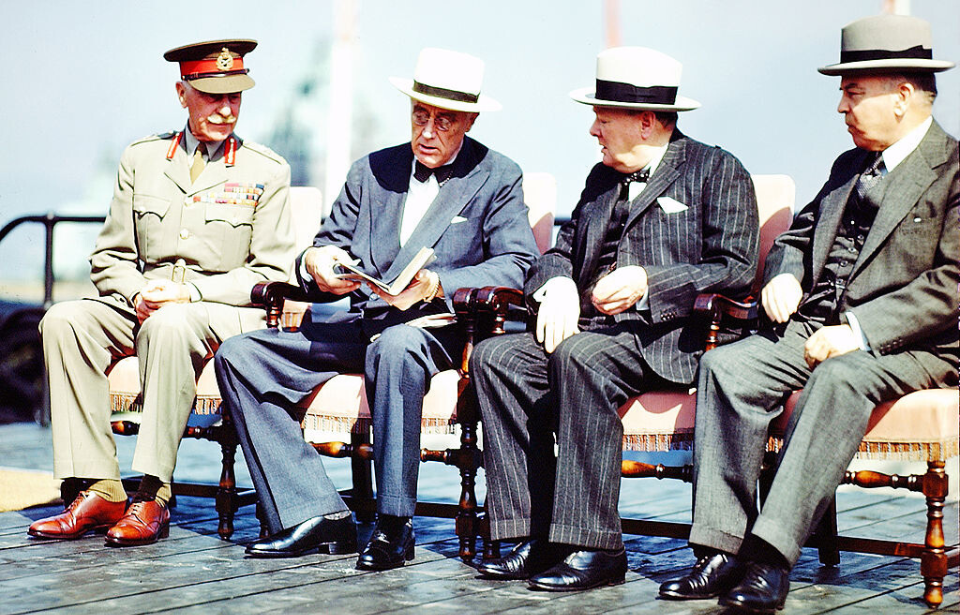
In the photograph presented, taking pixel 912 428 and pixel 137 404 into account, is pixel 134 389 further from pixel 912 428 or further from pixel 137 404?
pixel 912 428

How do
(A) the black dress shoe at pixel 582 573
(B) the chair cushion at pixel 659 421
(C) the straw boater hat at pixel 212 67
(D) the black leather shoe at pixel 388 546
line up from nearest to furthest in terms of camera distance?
(A) the black dress shoe at pixel 582 573
(B) the chair cushion at pixel 659 421
(D) the black leather shoe at pixel 388 546
(C) the straw boater hat at pixel 212 67

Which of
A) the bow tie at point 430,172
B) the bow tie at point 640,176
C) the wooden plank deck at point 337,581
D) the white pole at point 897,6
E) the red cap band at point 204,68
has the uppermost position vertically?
the white pole at point 897,6

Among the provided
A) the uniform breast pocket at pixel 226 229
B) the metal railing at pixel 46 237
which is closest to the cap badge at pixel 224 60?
the uniform breast pocket at pixel 226 229

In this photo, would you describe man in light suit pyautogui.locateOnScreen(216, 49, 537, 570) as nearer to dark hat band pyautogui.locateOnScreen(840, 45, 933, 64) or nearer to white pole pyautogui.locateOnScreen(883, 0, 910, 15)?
dark hat band pyautogui.locateOnScreen(840, 45, 933, 64)

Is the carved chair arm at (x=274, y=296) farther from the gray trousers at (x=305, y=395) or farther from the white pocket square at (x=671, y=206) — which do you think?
the white pocket square at (x=671, y=206)

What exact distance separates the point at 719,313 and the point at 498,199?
896 mm

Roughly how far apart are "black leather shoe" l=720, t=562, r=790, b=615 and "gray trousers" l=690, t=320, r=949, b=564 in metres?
0.06

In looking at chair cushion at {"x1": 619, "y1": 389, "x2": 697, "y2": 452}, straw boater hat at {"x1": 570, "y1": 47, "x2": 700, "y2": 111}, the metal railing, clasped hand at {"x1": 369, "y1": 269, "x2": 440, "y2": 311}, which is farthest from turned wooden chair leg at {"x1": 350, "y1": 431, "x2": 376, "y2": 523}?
the metal railing

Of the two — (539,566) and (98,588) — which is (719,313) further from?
(98,588)

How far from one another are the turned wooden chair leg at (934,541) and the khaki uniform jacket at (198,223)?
7.08 ft

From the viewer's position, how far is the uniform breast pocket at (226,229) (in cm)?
415

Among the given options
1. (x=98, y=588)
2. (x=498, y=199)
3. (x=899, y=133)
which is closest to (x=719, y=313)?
(x=899, y=133)

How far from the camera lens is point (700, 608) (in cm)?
296

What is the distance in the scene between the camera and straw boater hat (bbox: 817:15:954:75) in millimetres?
3168
